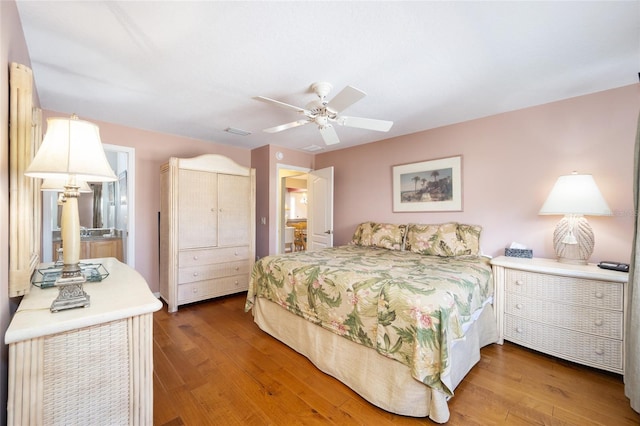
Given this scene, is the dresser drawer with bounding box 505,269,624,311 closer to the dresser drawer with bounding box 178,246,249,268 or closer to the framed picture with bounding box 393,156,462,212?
the framed picture with bounding box 393,156,462,212

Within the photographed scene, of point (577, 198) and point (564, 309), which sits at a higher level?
point (577, 198)

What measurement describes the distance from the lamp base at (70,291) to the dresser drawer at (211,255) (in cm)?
221

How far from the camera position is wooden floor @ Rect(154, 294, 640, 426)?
1560mm

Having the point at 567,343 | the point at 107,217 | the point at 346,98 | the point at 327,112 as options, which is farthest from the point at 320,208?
the point at 107,217

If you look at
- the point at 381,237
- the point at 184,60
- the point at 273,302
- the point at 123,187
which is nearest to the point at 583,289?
the point at 381,237

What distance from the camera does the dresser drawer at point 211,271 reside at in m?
3.29

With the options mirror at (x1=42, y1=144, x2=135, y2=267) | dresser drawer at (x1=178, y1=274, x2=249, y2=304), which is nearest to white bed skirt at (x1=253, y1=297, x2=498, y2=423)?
dresser drawer at (x1=178, y1=274, x2=249, y2=304)

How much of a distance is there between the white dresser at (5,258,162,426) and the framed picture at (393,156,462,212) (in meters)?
3.19

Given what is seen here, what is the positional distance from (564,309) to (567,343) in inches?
10.6

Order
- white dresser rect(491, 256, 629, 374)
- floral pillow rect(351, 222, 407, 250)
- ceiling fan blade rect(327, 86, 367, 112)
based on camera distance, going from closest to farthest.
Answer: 1. ceiling fan blade rect(327, 86, 367, 112)
2. white dresser rect(491, 256, 629, 374)
3. floral pillow rect(351, 222, 407, 250)

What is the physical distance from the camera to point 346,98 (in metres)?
1.95

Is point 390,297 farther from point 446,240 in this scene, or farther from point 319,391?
point 446,240

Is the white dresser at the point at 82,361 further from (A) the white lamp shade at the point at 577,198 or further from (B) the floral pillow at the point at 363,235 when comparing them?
(A) the white lamp shade at the point at 577,198

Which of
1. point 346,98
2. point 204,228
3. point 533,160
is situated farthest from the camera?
point 204,228
